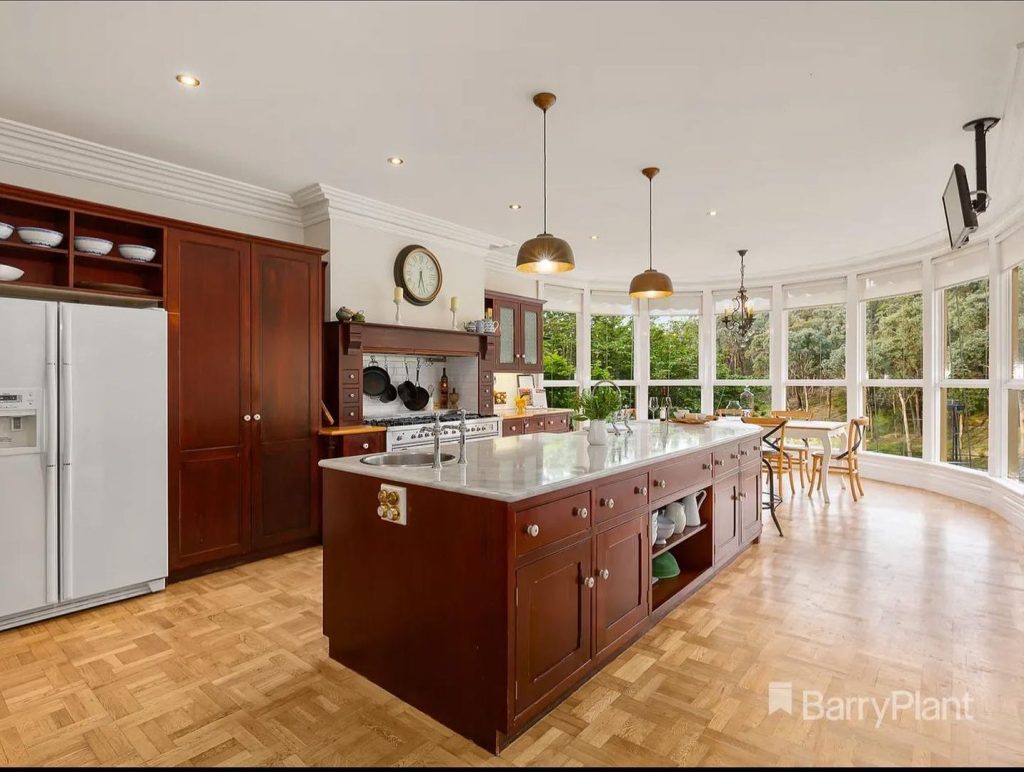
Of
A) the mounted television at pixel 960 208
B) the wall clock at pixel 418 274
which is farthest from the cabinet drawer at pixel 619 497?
the wall clock at pixel 418 274

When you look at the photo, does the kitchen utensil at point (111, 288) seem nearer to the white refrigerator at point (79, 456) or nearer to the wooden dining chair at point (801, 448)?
the white refrigerator at point (79, 456)

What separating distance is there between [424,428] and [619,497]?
2.54m

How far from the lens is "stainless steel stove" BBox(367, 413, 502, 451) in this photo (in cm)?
453

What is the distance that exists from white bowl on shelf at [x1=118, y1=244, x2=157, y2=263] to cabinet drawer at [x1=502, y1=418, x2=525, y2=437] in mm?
3408

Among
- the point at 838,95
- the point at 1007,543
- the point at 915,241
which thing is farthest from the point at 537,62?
the point at 915,241

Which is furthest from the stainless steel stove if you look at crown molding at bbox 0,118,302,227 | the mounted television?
the mounted television

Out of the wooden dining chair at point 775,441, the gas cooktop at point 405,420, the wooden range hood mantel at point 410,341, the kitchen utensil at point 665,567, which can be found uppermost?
the wooden range hood mantel at point 410,341

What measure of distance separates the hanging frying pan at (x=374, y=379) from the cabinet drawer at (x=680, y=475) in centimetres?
300

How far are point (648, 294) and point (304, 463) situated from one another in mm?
2826

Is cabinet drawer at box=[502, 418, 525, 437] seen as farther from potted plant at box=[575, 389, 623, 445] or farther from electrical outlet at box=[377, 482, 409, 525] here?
electrical outlet at box=[377, 482, 409, 525]

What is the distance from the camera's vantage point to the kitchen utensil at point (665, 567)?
3252 millimetres

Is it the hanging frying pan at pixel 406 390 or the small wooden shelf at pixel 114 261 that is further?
the hanging frying pan at pixel 406 390

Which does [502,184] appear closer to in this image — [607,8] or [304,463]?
[607,8]

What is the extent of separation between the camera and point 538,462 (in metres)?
2.59
